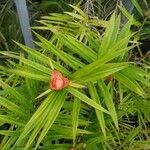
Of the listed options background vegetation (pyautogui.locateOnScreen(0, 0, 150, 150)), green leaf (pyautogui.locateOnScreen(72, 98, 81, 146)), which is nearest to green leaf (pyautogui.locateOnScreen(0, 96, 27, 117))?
background vegetation (pyautogui.locateOnScreen(0, 0, 150, 150))

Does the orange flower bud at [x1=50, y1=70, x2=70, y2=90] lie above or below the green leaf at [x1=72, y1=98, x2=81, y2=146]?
above

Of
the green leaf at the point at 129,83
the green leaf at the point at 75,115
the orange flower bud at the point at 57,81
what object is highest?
the orange flower bud at the point at 57,81

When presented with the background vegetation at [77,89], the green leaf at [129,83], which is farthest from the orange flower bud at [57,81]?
the green leaf at [129,83]

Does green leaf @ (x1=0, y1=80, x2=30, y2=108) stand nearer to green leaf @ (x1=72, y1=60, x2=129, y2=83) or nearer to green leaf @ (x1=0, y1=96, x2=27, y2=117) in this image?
green leaf @ (x1=0, y1=96, x2=27, y2=117)

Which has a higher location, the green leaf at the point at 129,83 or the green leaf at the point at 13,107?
the green leaf at the point at 129,83

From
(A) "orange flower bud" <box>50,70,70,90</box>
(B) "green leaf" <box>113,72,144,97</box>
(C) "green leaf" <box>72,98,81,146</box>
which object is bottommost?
(C) "green leaf" <box>72,98,81,146</box>

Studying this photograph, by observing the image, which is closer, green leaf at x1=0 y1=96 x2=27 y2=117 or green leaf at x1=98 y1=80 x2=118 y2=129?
green leaf at x1=98 y1=80 x2=118 y2=129

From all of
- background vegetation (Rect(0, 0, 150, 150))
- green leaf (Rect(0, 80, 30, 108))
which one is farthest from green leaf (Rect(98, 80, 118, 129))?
green leaf (Rect(0, 80, 30, 108))

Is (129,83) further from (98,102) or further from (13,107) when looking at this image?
(13,107)

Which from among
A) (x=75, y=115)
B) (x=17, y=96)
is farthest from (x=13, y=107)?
(x=75, y=115)

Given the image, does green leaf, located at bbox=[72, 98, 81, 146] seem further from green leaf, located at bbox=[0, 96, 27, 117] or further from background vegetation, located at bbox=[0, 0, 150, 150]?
green leaf, located at bbox=[0, 96, 27, 117]

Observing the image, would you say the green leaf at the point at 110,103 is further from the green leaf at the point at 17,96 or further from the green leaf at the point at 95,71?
the green leaf at the point at 17,96
